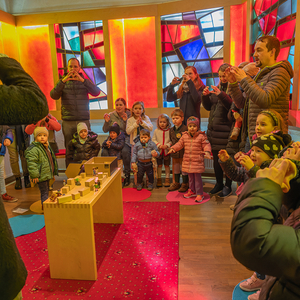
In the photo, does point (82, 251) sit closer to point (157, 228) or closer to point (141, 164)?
point (157, 228)

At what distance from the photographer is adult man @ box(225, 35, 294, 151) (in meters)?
2.49

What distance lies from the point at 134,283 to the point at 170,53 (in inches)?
166

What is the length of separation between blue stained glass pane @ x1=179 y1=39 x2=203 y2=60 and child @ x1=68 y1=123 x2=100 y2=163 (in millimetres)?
2298

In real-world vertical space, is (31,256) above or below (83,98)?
below

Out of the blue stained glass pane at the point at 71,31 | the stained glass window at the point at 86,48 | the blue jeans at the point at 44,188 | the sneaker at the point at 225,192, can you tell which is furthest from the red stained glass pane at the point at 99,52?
the sneaker at the point at 225,192

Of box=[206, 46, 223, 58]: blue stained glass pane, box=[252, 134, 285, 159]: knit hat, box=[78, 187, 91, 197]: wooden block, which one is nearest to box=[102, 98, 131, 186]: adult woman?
box=[206, 46, 223, 58]: blue stained glass pane

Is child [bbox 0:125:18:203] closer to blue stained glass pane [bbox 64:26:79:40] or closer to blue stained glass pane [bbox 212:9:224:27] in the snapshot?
blue stained glass pane [bbox 64:26:79:40]

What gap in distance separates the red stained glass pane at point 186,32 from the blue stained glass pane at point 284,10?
1663 millimetres

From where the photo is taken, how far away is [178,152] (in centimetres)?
452

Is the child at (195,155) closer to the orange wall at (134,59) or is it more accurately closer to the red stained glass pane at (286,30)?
the red stained glass pane at (286,30)

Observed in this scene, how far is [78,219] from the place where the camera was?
2.31 m

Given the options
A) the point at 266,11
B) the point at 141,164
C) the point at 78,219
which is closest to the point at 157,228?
the point at 78,219

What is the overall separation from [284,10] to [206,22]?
5.36 ft

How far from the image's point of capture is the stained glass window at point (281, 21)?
3562 millimetres
